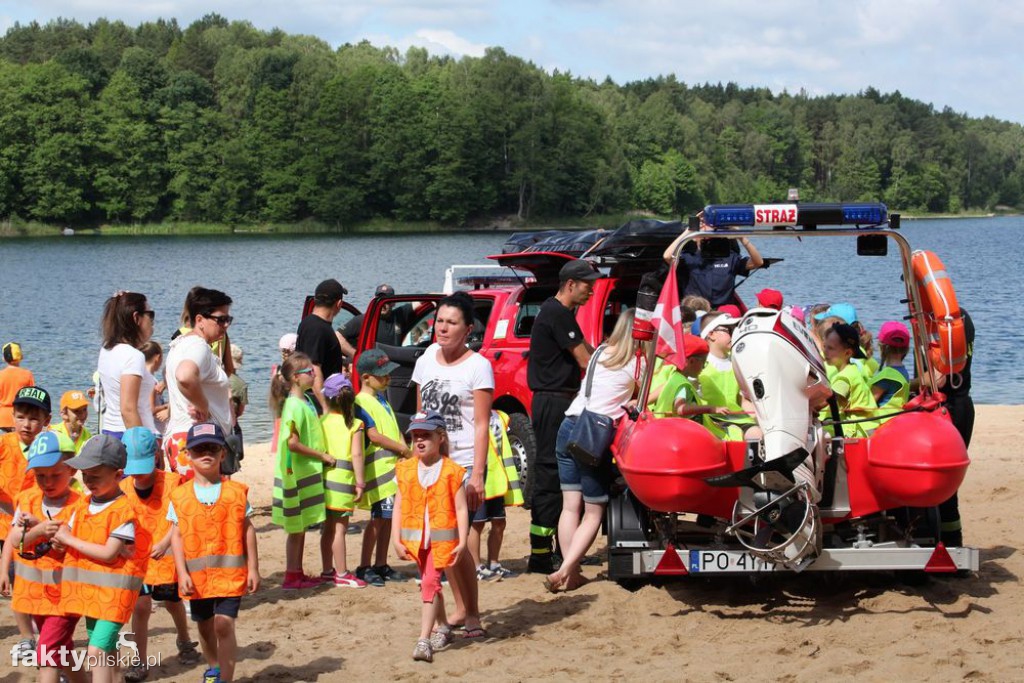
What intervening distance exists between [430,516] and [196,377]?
5.12ft

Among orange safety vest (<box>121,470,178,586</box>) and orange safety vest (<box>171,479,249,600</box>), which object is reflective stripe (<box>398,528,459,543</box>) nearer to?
orange safety vest (<box>171,479,249,600</box>)

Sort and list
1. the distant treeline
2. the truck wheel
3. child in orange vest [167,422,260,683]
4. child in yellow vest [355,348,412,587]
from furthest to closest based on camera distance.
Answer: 1. the distant treeline
2. the truck wheel
3. child in yellow vest [355,348,412,587]
4. child in orange vest [167,422,260,683]

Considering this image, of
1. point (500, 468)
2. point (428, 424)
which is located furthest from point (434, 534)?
point (500, 468)

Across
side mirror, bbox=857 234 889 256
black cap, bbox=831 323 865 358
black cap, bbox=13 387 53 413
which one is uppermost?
side mirror, bbox=857 234 889 256

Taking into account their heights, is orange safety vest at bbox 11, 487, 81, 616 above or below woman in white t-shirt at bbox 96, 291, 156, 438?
below

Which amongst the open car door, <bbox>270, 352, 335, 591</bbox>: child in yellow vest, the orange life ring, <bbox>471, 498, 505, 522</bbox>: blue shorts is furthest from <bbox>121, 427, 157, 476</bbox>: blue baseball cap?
the open car door

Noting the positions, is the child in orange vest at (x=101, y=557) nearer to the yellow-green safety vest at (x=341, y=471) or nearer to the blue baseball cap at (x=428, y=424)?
the blue baseball cap at (x=428, y=424)

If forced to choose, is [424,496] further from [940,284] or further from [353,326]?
[353,326]

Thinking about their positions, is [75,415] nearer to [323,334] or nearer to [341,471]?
[323,334]

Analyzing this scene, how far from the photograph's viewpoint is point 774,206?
7.23 m

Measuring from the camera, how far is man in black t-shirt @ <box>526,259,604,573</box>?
27.2 feet

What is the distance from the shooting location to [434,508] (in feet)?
22.0

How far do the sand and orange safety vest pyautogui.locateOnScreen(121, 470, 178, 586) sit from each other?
1.74ft

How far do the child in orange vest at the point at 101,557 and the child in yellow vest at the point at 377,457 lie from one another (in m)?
2.82
